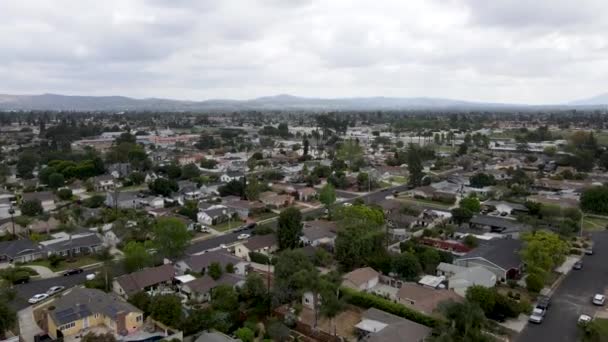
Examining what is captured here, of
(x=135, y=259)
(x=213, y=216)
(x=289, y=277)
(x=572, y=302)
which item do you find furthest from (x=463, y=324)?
(x=213, y=216)

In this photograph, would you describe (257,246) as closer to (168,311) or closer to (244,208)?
(168,311)

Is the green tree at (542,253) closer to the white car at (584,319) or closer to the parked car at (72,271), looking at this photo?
the white car at (584,319)

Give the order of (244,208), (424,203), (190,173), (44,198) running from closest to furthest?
1. (244,208)
2. (44,198)
3. (424,203)
4. (190,173)

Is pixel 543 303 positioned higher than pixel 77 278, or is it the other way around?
pixel 543 303

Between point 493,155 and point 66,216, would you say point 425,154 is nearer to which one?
point 493,155

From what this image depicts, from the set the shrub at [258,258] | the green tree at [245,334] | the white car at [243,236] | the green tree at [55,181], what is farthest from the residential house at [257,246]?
the green tree at [55,181]
